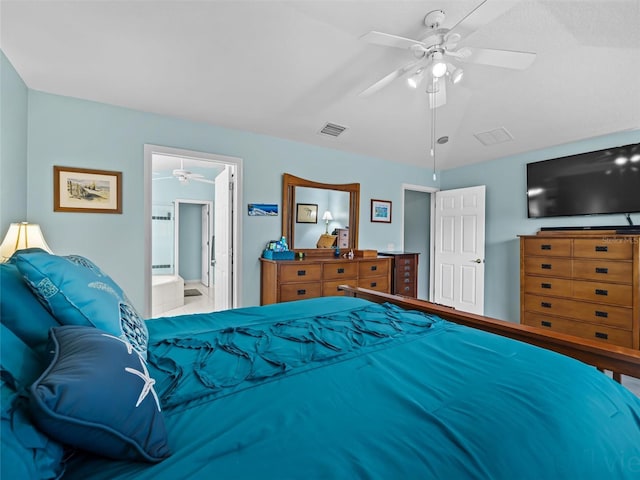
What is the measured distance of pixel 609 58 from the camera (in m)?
2.54

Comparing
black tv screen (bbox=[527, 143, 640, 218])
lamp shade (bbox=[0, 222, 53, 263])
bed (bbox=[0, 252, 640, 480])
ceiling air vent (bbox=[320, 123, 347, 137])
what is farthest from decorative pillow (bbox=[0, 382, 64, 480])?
black tv screen (bbox=[527, 143, 640, 218])

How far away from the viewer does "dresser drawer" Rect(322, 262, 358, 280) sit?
11.4 ft

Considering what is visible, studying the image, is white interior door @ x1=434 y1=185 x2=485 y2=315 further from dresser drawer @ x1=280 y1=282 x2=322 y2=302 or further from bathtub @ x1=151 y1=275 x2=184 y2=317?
bathtub @ x1=151 y1=275 x2=184 y2=317

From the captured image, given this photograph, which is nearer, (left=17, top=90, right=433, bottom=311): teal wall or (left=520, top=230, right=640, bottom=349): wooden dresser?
(left=17, top=90, right=433, bottom=311): teal wall

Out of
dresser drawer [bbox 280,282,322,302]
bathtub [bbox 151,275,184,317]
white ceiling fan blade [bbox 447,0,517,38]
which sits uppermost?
white ceiling fan blade [bbox 447,0,517,38]

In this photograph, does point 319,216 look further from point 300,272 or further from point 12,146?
point 12,146

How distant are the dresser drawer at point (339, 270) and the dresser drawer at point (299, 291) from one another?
0.16 meters

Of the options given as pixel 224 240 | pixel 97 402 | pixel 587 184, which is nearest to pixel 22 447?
pixel 97 402

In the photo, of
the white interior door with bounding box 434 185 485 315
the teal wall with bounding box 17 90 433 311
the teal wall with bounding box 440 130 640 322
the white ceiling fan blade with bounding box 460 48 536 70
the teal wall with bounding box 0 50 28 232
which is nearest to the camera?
the white ceiling fan blade with bounding box 460 48 536 70

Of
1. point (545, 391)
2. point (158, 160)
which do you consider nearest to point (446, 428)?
point (545, 391)

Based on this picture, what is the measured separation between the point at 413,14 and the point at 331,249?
8.78 feet

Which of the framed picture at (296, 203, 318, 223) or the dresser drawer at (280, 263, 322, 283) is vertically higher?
the framed picture at (296, 203, 318, 223)

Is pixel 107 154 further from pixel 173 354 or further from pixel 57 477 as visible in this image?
pixel 57 477

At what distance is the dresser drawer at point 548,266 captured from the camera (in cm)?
323
